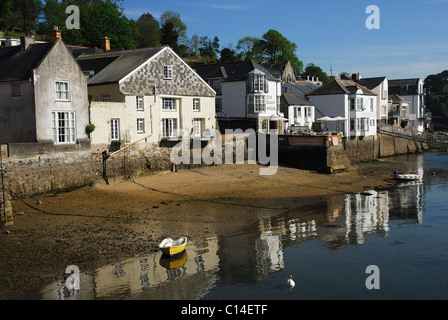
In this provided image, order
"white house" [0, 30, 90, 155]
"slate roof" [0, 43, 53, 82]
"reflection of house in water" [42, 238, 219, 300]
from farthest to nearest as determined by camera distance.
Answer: "slate roof" [0, 43, 53, 82]
"white house" [0, 30, 90, 155]
"reflection of house in water" [42, 238, 219, 300]

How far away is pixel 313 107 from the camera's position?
55.6 m

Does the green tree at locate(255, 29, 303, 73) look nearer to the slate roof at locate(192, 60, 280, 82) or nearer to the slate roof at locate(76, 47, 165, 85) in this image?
the slate roof at locate(192, 60, 280, 82)

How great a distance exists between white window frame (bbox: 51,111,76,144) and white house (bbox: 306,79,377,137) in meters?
34.8

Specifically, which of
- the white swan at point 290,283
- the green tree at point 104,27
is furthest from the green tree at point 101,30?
the white swan at point 290,283

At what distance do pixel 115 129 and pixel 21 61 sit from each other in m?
7.51

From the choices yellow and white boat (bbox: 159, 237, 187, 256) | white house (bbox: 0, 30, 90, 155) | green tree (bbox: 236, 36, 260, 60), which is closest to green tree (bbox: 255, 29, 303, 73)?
green tree (bbox: 236, 36, 260, 60)

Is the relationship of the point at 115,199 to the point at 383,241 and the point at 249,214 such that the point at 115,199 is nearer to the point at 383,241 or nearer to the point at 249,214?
the point at 249,214

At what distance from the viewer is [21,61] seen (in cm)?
2859

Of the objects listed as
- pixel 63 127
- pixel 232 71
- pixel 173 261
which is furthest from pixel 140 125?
pixel 173 261

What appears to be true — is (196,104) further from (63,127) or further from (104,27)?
(104,27)

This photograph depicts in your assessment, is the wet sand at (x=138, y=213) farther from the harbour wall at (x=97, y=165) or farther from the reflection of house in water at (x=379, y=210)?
the reflection of house in water at (x=379, y=210)

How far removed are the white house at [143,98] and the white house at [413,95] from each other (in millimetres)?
55544

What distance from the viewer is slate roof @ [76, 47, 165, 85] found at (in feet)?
113
